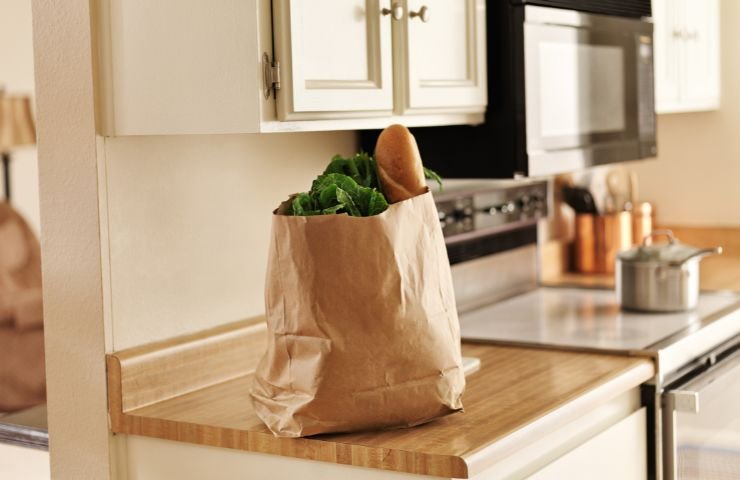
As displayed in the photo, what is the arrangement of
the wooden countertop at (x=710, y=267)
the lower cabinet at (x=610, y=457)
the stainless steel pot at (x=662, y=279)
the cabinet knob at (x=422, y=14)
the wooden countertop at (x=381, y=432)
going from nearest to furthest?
1. the wooden countertop at (x=381, y=432)
2. the lower cabinet at (x=610, y=457)
3. the cabinet knob at (x=422, y=14)
4. the stainless steel pot at (x=662, y=279)
5. the wooden countertop at (x=710, y=267)

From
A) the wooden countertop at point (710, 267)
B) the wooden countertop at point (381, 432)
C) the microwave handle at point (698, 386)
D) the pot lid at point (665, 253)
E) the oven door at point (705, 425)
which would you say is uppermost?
the pot lid at point (665, 253)

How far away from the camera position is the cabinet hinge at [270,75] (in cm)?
176

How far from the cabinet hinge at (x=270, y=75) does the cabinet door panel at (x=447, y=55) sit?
352 millimetres

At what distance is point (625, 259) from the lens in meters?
2.79

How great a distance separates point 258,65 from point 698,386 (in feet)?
3.91

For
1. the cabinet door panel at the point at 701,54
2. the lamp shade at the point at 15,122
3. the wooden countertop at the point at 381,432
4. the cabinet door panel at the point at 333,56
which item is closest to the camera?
the wooden countertop at the point at 381,432

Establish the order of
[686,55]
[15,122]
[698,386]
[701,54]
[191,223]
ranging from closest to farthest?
[191,223]
[698,386]
[686,55]
[701,54]
[15,122]

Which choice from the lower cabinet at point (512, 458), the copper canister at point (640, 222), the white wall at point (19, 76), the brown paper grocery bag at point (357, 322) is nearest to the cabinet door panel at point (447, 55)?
the brown paper grocery bag at point (357, 322)

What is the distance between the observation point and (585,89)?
263 cm

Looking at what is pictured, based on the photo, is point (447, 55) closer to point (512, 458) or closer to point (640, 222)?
point (512, 458)

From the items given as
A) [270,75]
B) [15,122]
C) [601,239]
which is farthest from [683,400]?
[15,122]

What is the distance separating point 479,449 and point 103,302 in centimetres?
71

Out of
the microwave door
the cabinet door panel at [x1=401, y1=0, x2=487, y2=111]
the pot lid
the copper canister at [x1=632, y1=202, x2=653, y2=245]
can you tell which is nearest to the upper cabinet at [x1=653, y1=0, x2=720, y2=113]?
the copper canister at [x1=632, y1=202, x2=653, y2=245]

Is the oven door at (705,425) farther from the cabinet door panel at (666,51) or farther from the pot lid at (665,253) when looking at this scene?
the cabinet door panel at (666,51)
